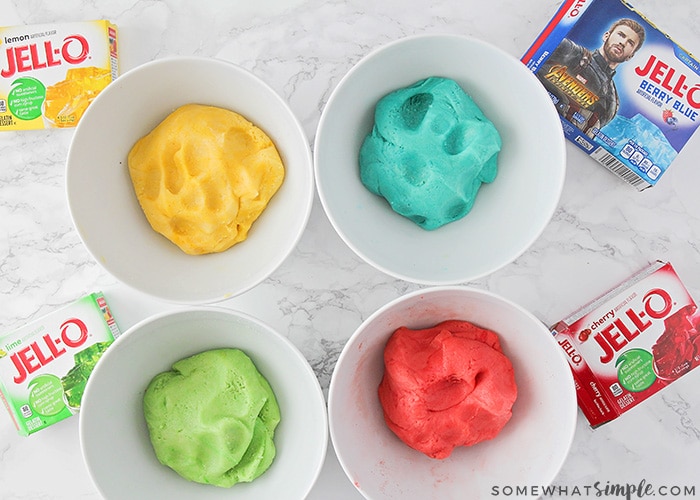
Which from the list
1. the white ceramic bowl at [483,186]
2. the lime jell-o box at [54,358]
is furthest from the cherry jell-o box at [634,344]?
the lime jell-o box at [54,358]

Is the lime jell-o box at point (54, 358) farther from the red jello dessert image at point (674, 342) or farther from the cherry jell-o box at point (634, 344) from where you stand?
the red jello dessert image at point (674, 342)

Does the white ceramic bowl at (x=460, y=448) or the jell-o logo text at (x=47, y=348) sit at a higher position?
the white ceramic bowl at (x=460, y=448)

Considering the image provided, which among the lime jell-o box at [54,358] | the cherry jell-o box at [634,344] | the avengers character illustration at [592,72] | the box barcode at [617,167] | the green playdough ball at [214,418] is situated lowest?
the lime jell-o box at [54,358]

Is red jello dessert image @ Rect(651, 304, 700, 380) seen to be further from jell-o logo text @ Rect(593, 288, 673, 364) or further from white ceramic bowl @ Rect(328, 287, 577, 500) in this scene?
white ceramic bowl @ Rect(328, 287, 577, 500)

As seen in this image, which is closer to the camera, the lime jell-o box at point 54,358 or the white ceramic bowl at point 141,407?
the white ceramic bowl at point 141,407

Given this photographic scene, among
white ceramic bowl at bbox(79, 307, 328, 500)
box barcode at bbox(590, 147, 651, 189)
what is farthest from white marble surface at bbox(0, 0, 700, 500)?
white ceramic bowl at bbox(79, 307, 328, 500)

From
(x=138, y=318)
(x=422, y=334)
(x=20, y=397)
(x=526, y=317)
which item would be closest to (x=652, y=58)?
(x=526, y=317)
